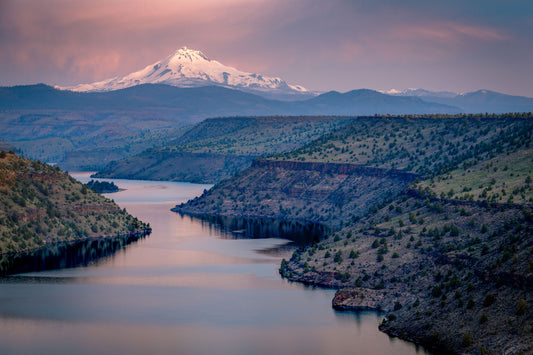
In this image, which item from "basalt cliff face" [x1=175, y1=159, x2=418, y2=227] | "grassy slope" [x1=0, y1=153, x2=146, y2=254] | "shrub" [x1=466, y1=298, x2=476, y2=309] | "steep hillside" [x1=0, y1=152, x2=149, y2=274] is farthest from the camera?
"basalt cliff face" [x1=175, y1=159, x2=418, y2=227]

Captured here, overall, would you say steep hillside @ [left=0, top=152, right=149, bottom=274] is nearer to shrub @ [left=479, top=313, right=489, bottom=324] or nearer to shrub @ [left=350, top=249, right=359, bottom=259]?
shrub @ [left=350, top=249, right=359, bottom=259]

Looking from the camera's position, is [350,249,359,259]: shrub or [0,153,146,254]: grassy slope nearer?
[350,249,359,259]: shrub

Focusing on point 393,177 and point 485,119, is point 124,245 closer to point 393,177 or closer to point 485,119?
point 393,177

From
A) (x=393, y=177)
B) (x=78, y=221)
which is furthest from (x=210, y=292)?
(x=393, y=177)

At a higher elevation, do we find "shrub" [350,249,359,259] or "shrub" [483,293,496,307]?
"shrub" [350,249,359,259]

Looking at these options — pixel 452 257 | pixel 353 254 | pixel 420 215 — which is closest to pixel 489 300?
pixel 452 257

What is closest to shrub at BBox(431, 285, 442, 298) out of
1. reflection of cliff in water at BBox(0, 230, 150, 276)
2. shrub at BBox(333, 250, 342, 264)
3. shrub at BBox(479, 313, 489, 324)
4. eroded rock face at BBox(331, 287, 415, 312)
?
eroded rock face at BBox(331, 287, 415, 312)

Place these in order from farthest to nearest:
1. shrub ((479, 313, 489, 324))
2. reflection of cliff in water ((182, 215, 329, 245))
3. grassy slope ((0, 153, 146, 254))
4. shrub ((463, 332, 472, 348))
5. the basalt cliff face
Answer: the basalt cliff face
reflection of cliff in water ((182, 215, 329, 245))
grassy slope ((0, 153, 146, 254))
shrub ((479, 313, 489, 324))
shrub ((463, 332, 472, 348))

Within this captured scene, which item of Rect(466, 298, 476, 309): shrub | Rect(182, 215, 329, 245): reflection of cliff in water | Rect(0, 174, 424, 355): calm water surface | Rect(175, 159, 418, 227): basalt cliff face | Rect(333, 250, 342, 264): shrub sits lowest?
Rect(0, 174, 424, 355): calm water surface
